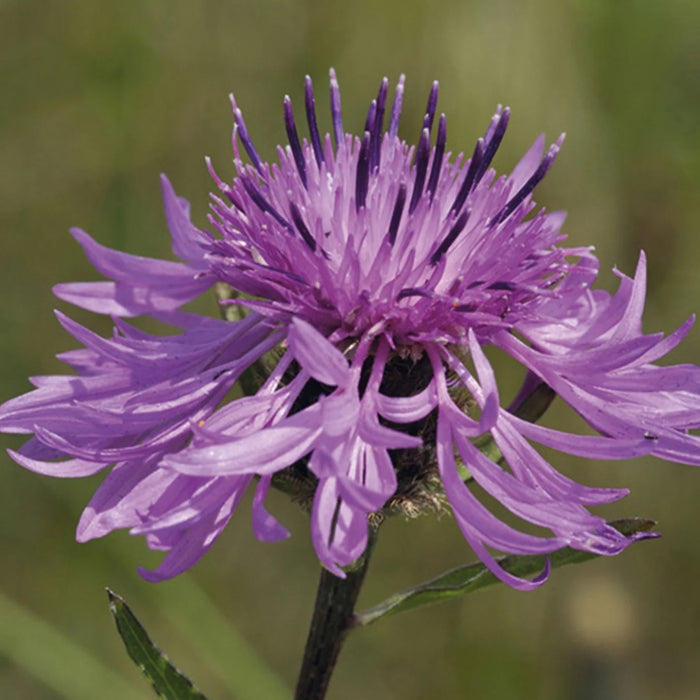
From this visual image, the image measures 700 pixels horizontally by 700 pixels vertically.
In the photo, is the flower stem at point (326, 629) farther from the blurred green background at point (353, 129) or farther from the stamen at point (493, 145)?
the blurred green background at point (353, 129)

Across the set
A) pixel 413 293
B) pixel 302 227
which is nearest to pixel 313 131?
pixel 302 227

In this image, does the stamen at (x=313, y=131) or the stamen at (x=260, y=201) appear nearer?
the stamen at (x=260, y=201)

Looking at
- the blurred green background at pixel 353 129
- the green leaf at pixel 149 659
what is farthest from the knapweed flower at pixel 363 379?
the blurred green background at pixel 353 129

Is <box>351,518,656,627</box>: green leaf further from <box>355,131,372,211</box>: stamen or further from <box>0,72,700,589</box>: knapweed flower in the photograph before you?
<box>355,131,372,211</box>: stamen

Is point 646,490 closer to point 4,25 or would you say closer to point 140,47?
point 140,47

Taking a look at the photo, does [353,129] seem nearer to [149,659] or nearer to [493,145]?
[493,145]

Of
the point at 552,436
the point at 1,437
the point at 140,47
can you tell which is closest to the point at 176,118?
the point at 140,47
